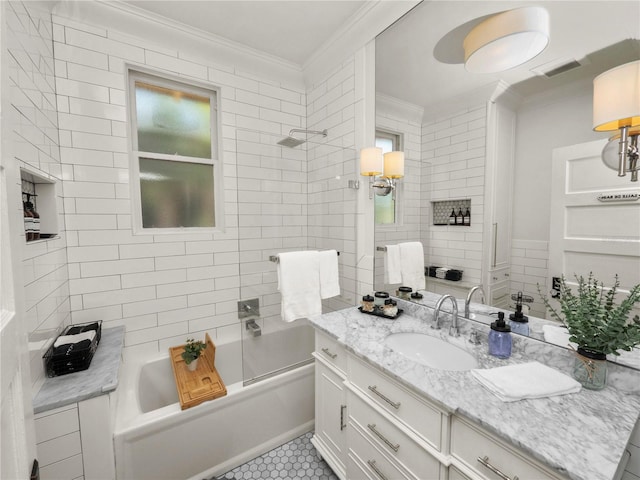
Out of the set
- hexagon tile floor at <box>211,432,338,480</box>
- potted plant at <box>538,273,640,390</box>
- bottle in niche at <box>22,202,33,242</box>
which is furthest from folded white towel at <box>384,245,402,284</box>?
bottle in niche at <box>22,202,33,242</box>

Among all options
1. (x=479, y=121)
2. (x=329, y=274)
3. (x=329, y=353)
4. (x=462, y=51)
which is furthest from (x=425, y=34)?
(x=329, y=353)

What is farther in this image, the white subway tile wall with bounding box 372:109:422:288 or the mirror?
the white subway tile wall with bounding box 372:109:422:288

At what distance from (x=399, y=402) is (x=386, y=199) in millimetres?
1259

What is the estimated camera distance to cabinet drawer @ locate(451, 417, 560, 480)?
2.49 feet

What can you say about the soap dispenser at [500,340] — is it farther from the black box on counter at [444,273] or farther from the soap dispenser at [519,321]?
the black box on counter at [444,273]

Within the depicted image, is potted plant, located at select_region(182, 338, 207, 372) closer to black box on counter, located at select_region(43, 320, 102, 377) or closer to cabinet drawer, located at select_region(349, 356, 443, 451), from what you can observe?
black box on counter, located at select_region(43, 320, 102, 377)

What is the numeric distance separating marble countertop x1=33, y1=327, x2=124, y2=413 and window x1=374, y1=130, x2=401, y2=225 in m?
1.79

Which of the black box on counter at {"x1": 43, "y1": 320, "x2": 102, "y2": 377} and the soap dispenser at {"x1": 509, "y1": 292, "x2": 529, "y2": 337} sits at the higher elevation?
the soap dispenser at {"x1": 509, "y1": 292, "x2": 529, "y2": 337}

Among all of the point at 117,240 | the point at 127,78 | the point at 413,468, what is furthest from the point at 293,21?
the point at 413,468

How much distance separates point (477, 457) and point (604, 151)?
1145 millimetres

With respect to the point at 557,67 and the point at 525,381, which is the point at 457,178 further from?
the point at 525,381

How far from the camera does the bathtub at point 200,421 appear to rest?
1454 millimetres

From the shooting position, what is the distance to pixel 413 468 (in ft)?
3.44

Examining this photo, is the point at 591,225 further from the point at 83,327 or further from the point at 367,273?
the point at 83,327
